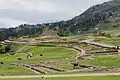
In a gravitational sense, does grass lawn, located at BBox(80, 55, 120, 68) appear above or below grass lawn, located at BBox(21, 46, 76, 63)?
above

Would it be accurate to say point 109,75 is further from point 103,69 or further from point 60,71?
point 60,71

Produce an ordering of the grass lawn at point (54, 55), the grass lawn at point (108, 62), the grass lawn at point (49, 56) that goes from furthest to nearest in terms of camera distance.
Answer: the grass lawn at point (49, 56) → the grass lawn at point (54, 55) → the grass lawn at point (108, 62)

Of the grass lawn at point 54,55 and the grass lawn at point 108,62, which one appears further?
the grass lawn at point 54,55

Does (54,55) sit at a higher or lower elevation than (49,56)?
higher

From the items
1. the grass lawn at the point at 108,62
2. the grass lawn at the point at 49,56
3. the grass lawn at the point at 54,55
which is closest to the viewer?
A: the grass lawn at the point at 108,62

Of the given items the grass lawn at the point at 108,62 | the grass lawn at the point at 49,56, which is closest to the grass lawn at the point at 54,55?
the grass lawn at the point at 49,56

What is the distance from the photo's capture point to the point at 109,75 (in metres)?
54.2

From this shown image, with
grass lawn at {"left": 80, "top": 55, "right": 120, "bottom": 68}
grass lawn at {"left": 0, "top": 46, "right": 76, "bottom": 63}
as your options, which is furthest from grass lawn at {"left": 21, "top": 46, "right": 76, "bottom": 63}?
grass lawn at {"left": 80, "top": 55, "right": 120, "bottom": 68}

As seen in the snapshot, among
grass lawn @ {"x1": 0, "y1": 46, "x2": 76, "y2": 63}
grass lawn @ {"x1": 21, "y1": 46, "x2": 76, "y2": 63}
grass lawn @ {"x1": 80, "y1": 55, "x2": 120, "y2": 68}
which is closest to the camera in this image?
grass lawn @ {"x1": 80, "y1": 55, "x2": 120, "y2": 68}

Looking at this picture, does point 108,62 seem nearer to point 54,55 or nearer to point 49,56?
point 49,56

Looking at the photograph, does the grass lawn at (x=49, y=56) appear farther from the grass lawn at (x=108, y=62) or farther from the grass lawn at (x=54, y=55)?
the grass lawn at (x=108, y=62)

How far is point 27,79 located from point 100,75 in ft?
40.0

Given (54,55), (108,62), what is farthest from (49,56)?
(108,62)

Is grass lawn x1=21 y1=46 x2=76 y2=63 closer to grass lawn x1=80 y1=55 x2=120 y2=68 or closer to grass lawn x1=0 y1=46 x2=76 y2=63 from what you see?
grass lawn x1=0 y1=46 x2=76 y2=63
